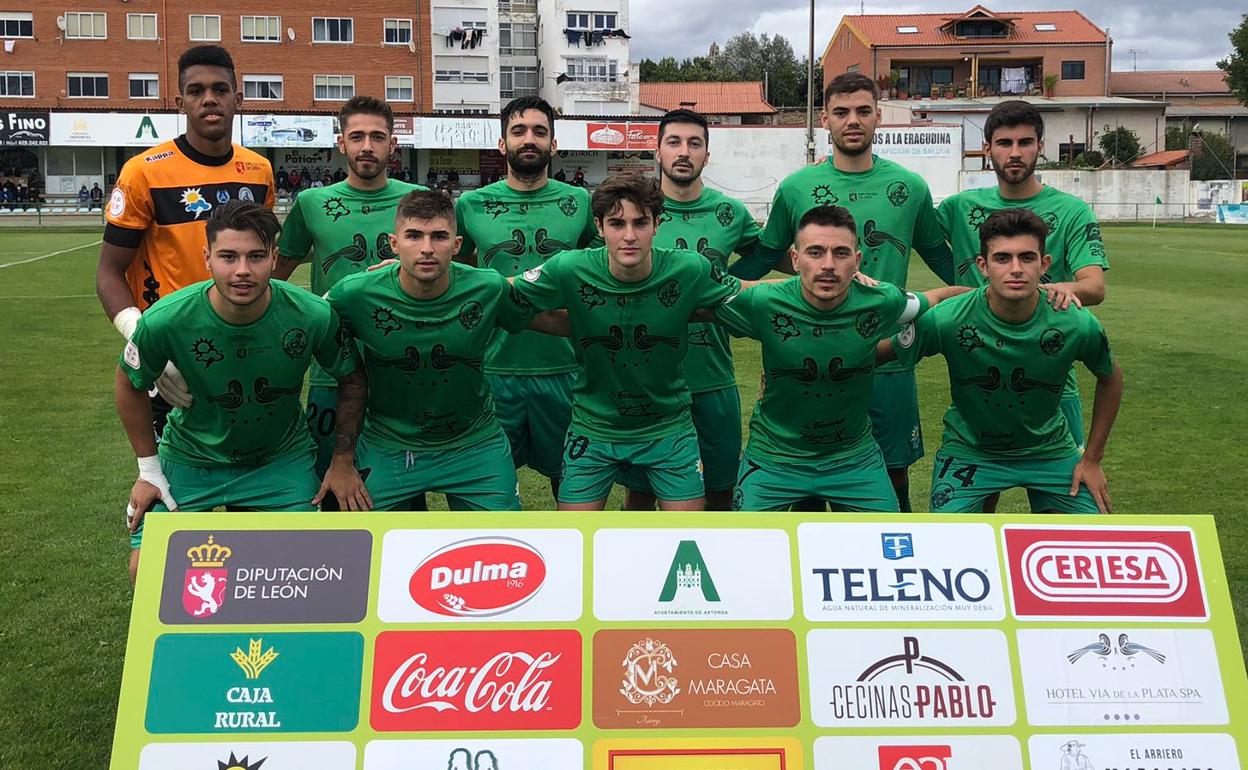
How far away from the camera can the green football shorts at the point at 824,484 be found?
16.7 feet

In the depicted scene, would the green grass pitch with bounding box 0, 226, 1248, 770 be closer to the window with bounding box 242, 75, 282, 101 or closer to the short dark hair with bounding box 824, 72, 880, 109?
the short dark hair with bounding box 824, 72, 880, 109

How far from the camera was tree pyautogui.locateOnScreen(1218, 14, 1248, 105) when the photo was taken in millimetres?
62406

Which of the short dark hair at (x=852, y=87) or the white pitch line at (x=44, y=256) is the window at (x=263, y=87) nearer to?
the white pitch line at (x=44, y=256)

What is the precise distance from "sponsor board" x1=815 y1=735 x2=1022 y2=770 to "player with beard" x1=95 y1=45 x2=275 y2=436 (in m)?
3.49

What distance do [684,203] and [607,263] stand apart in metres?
0.99

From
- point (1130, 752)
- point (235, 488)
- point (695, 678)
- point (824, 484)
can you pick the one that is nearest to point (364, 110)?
point (235, 488)

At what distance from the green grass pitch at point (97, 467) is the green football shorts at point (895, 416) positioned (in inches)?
72.0

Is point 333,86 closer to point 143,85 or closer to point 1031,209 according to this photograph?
point 143,85

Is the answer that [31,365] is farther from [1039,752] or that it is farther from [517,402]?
[1039,752]

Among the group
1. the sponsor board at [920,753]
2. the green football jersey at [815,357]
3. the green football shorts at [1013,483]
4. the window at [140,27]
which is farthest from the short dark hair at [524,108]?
the window at [140,27]

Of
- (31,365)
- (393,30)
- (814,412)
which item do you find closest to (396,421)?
(814,412)

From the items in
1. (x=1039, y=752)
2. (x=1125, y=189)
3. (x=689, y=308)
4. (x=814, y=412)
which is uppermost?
(x=1125, y=189)

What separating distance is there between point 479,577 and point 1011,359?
275cm

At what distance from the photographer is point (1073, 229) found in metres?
5.65
